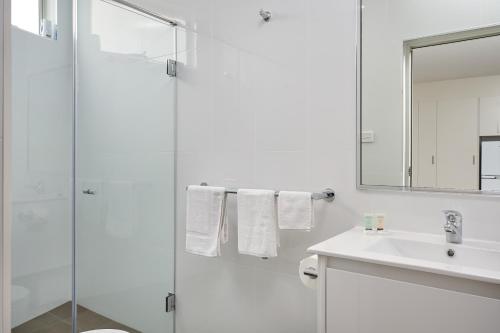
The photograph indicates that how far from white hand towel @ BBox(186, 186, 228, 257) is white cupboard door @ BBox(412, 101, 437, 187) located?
0.85 metres

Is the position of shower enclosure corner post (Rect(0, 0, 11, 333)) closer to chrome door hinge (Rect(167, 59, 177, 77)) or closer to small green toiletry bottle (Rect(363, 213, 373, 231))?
small green toiletry bottle (Rect(363, 213, 373, 231))

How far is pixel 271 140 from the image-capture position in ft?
5.64

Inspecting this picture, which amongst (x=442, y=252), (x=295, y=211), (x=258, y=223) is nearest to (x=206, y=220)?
(x=258, y=223)

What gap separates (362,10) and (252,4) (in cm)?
58

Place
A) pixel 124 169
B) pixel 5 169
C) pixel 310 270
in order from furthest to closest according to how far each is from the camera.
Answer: pixel 124 169 → pixel 310 270 → pixel 5 169

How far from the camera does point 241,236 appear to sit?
1628mm

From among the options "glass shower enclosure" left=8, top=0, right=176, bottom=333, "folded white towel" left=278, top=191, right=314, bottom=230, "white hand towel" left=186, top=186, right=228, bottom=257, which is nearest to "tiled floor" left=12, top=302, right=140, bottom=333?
"glass shower enclosure" left=8, top=0, right=176, bottom=333

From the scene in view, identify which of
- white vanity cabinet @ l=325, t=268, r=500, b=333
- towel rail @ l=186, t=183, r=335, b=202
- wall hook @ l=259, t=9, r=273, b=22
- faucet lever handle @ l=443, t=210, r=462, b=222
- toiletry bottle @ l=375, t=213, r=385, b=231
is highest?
wall hook @ l=259, t=9, r=273, b=22

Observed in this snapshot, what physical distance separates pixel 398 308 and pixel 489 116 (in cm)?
75

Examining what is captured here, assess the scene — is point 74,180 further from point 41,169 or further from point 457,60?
point 457,60

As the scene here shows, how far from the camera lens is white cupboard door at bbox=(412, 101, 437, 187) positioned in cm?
135

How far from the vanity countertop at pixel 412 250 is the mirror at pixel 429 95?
199mm

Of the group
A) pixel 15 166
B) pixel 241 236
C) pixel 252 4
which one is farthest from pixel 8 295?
pixel 252 4

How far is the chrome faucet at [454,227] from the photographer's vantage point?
4.01ft
